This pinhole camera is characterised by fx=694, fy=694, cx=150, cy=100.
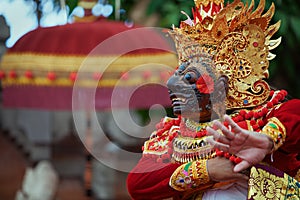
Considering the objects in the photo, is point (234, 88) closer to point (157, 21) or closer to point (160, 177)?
point (160, 177)

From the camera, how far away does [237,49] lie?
2338 mm

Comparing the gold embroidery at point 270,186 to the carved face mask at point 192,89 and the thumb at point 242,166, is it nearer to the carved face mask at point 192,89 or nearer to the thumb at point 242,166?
the thumb at point 242,166

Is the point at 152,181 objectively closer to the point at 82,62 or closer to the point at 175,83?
the point at 175,83

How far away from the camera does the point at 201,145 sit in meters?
2.31

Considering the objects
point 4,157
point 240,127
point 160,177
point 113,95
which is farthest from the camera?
point 4,157

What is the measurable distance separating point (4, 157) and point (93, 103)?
223 inches

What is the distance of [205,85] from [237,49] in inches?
6.9

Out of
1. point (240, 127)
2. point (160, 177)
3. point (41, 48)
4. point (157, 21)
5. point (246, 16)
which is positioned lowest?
point (41, 48)

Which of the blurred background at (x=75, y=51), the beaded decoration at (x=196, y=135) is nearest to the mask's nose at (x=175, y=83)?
the beaded decoration at (x=196, y=135)

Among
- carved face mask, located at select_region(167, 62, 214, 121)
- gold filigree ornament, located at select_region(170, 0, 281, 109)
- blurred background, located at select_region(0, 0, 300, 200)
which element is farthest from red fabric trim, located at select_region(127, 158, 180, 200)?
blurred background, located at select_region(0, 0, 300, 200)

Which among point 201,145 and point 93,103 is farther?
point 93,103

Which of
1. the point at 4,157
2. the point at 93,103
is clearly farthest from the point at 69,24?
the point at 4,157

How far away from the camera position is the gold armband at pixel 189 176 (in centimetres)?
224

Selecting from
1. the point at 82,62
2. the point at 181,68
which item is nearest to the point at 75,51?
the point at 82,62
